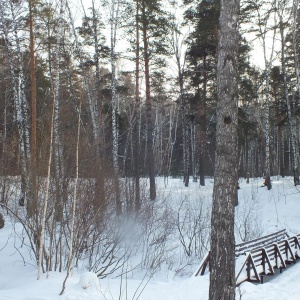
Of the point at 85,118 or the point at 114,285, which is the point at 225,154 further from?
the point at 85,118

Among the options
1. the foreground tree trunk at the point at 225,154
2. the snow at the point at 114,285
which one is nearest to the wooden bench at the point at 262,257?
the snow at the point at 114,285

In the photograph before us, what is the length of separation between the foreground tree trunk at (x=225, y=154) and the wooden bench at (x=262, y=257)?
336cm

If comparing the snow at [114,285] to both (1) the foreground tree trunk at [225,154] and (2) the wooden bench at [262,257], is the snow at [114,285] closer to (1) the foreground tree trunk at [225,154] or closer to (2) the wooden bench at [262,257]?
(2) the wooden bench at [262,257]

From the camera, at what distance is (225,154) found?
4863mm

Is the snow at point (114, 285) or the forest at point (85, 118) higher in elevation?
the forest at point (85, 118)

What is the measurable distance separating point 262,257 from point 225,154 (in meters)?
5.53

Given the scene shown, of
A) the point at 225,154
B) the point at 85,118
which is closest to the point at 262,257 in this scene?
the point at 225,154

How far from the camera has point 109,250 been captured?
33.1 feet

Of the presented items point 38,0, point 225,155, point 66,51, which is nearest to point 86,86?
point 66,51

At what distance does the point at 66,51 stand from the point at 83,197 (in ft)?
33.7

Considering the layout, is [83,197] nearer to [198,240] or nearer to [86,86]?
[198,240]

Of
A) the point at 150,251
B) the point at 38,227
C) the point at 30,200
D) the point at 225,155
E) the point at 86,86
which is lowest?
the point at 150,251

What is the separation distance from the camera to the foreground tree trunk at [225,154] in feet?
15.4

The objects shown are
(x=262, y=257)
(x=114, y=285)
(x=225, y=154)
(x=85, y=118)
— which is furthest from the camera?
(x=85, y=118)
